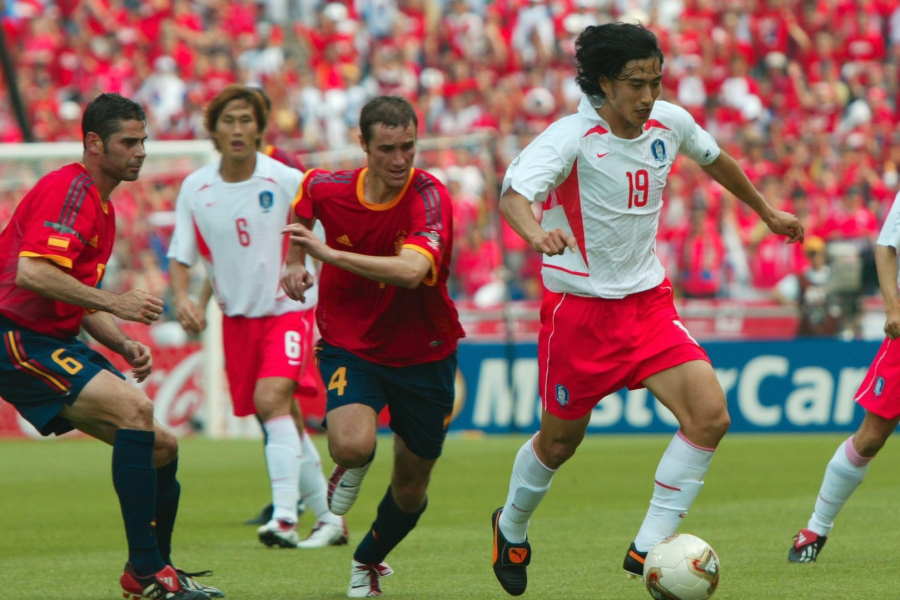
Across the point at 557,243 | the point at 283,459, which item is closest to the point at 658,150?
the point at 557,243

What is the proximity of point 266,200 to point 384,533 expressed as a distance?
10.7 feet

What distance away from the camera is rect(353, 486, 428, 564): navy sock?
7301 mm

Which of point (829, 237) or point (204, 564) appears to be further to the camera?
point (829, 237)

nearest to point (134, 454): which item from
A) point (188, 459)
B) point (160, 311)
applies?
point (160, 311)

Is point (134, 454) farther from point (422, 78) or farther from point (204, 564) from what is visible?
point (422, 78)

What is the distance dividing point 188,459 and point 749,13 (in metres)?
13.7

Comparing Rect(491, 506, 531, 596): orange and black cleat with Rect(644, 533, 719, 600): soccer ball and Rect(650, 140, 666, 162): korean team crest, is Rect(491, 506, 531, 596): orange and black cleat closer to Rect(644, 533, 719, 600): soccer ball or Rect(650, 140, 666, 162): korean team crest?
Rect(644, 533, 719, 600): soccer ball

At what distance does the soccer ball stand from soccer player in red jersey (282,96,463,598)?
1.33m

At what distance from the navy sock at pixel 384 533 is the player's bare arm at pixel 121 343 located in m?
1.21

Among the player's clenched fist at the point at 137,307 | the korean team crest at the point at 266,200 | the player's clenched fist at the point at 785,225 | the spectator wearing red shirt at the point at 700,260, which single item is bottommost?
the spectator wearing red shirt at the point at 700,260

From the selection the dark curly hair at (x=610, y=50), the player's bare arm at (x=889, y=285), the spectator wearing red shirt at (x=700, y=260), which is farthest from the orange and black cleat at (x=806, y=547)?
the spectator wearing red shirt at (x=700, y=260)

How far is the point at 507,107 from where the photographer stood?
25250 millimetres

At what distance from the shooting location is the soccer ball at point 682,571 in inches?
249

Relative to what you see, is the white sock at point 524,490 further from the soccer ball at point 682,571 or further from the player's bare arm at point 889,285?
the player's bare arm at point 889,285
